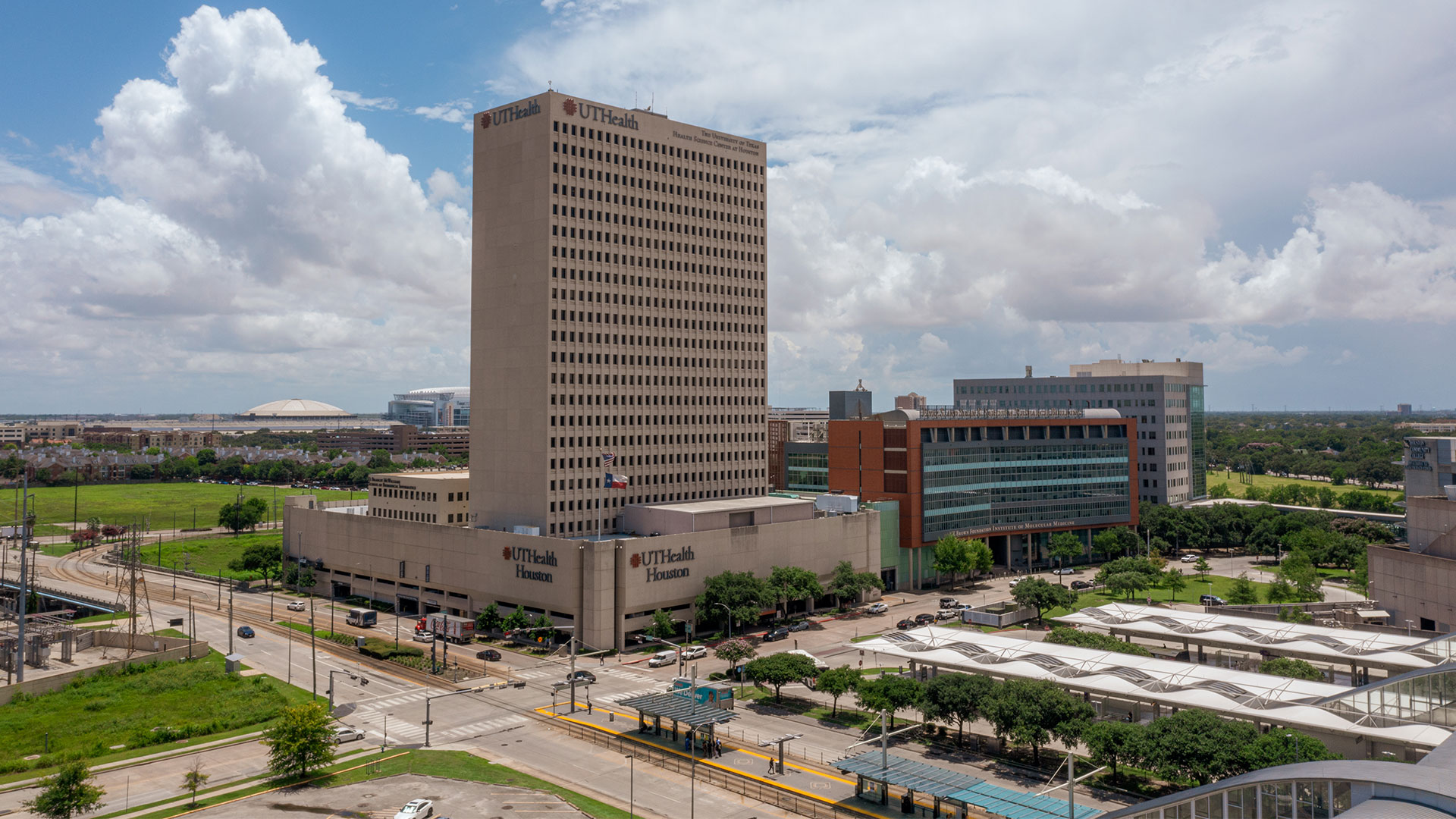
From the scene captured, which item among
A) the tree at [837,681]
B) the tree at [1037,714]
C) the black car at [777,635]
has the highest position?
the tree at [1037,714]

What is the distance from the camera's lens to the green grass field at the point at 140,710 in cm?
7869

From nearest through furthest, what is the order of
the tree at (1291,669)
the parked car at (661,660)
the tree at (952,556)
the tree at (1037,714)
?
the tree at (1037,714) < the tree at (1291,669) < the parked car at (661,660) < the tree at (952,556)

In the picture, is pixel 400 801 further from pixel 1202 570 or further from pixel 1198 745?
pixel 1202 570

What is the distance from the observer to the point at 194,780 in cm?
6438

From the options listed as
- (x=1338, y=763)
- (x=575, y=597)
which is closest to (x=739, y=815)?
(x=1338, y=763)

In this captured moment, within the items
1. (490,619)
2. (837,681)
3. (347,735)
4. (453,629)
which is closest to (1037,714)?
(837,681)

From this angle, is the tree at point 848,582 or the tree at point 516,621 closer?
the tree at point 516,621

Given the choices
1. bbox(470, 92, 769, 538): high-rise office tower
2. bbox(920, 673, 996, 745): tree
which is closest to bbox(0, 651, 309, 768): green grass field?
bbox(470, 92, 769, 538): high-rise office tower

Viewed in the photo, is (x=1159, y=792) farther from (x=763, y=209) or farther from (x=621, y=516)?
(x=763, y=209)

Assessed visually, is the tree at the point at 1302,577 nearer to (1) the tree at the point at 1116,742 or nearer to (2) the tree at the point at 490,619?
(1) the tree at the point at 1116,742

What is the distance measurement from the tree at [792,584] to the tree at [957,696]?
4888cm

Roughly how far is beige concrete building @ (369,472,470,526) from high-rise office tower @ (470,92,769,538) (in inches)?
Result: 370

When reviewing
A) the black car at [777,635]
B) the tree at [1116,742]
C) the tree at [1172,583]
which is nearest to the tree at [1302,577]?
the tree at [1172,583]

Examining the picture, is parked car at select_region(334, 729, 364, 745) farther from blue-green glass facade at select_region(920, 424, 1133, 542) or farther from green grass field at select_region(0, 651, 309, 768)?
blue-green glass facade at select_region(920, 424, 1133, 542)
